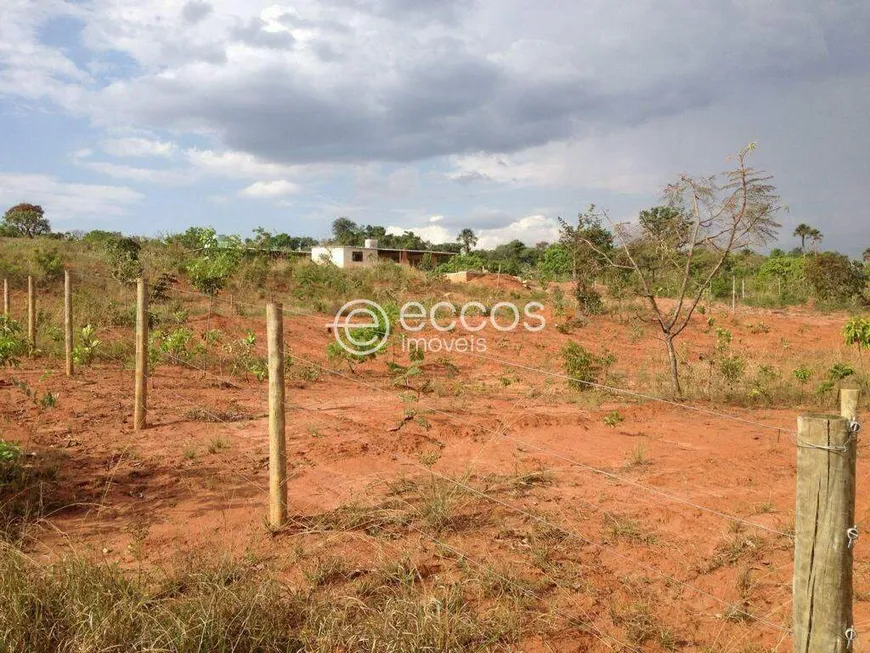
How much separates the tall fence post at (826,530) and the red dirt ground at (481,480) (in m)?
0.89

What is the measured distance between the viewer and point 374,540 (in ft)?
12.5

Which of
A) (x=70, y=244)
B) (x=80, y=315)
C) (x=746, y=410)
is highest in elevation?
(x=70, y=244)

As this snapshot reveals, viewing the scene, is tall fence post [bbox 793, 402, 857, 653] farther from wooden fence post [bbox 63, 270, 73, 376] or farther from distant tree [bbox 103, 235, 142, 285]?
distant tree [bbox 103, 235, 142, 285]

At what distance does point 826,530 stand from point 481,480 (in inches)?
130

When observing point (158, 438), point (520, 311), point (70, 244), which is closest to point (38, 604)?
point (158, 438)

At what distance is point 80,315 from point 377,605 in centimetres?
1191

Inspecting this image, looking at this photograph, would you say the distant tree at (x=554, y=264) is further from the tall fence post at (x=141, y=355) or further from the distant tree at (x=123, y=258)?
the tall fence post at (x=141, y=355)

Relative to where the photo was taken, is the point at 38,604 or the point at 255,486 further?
the point at 255,486

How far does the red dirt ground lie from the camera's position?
3543 mm

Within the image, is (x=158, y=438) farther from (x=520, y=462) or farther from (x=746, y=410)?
(x=746, y=410)

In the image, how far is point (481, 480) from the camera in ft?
16.8

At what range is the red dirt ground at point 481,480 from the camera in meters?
3.54

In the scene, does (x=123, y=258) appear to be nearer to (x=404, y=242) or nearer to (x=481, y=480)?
(x=481, y=480)

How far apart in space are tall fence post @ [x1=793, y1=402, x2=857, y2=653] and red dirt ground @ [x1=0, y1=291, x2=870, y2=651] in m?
0.89
